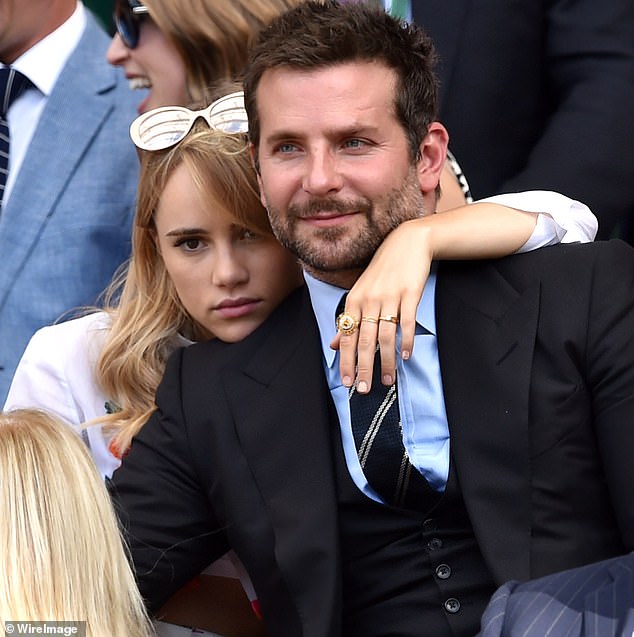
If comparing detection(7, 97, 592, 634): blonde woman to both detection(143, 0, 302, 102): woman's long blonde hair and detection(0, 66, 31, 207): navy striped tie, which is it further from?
detection(0, 66, 31, 207): navy striped tie

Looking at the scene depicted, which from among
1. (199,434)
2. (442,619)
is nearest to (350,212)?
(199,434)

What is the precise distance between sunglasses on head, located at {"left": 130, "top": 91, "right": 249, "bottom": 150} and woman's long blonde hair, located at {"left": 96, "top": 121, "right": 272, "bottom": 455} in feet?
0.06

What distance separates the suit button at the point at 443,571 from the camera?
2516 millimetres

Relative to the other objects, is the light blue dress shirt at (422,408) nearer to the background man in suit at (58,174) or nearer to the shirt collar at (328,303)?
the shirt collar at (328,303)

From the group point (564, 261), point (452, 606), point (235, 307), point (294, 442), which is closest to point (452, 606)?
point (452, 606)

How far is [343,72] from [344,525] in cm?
81

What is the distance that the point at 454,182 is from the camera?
312 centimetres

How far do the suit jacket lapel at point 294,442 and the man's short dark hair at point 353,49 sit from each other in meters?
0.39

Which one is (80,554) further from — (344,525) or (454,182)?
(454,182)

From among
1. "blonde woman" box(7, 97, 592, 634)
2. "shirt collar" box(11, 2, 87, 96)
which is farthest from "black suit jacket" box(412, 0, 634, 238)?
"shirt collar" box(11, 2, 87, 96)

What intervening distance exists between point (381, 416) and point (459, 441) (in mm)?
159

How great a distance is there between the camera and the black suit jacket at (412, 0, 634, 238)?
3.28 metres

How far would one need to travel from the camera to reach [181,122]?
3006mm

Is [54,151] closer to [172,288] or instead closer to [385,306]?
[172,288]
